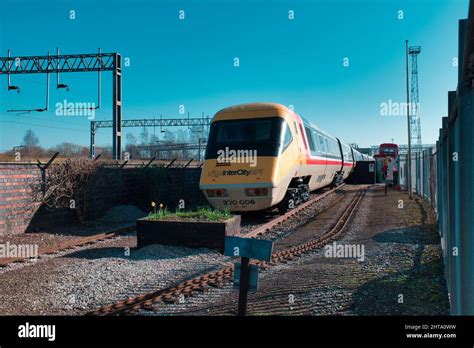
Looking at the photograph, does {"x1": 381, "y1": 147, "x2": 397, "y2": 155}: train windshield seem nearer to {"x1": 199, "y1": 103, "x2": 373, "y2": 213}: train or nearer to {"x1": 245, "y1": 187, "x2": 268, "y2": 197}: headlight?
{"x1": 199, "y1": 103, "x2": 373, "y2": 213}: train

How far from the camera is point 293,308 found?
469 centimetres

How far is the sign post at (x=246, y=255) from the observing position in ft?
12.2

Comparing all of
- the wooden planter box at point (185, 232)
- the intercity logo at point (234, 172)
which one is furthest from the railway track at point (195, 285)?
the intercity logo at point (234, 172)

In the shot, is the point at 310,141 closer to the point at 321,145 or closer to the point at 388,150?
the point at 321,145

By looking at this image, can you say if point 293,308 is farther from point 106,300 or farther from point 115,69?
point 115,69

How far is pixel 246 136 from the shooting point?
11.3m

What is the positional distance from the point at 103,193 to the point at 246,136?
17.3ft

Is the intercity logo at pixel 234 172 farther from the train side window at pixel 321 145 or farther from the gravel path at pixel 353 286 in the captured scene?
the train side window at pixel 321 145

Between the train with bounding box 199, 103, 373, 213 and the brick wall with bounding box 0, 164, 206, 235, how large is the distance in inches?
163

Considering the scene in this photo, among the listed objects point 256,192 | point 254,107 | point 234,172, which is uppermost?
point 254,107

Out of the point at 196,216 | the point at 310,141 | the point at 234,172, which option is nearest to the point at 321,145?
the point at 310,141

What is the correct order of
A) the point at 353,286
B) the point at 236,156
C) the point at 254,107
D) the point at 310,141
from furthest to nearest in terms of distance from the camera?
the point at 310,141 → the point at 254,107 → the point at 236,156 → the point at 353,286

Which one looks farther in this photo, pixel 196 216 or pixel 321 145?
pixel 321 145
